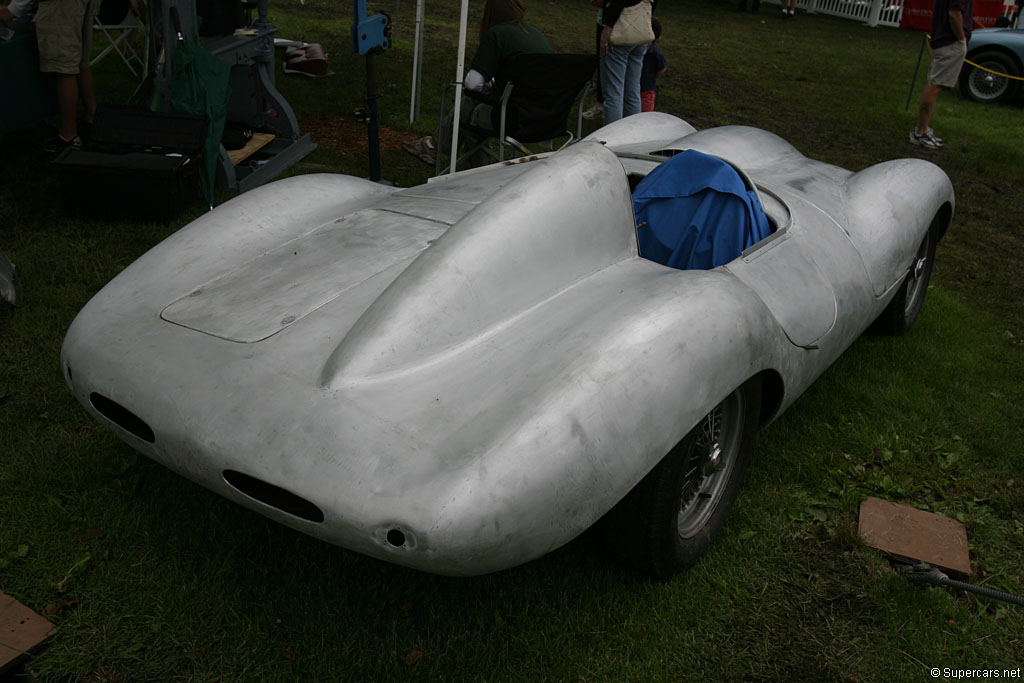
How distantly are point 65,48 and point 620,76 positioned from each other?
401cm

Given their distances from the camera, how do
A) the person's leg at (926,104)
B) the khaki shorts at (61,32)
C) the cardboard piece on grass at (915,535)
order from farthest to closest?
the person's leg at (926,104) → the khaki shorts at (61,32) → the cardboard piece on grass at (915,535)

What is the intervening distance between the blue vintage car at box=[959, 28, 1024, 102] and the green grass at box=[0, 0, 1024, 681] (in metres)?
8.09

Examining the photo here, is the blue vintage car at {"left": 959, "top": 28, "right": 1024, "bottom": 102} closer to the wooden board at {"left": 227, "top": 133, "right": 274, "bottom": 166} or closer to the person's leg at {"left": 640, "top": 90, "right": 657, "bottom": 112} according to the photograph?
the person's leg at {"left": 640, "top": 90, "right": 657, "bottom": 112}

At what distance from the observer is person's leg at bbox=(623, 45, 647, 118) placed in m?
6.61

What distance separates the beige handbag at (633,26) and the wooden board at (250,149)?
2752 mm

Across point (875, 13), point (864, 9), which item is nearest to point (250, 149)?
point (875, 13)

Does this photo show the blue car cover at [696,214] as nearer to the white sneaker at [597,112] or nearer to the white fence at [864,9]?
the white sneaker at [597,112]

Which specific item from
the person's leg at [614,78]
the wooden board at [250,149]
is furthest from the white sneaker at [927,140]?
the wooden board at [250,149]

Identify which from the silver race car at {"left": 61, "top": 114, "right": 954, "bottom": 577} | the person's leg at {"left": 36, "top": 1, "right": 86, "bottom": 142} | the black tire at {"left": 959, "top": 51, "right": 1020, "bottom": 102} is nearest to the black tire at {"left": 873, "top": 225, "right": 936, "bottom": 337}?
the silver race car at {"left": 61, "top": 114, "right": 954, "bottom": 577}

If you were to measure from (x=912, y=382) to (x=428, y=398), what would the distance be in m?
2.78

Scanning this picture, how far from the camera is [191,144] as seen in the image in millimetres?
5113

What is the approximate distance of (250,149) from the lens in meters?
5.97

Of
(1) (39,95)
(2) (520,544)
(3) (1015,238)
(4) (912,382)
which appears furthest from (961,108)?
(2) (520,544)

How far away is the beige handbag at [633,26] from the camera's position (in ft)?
21.1
